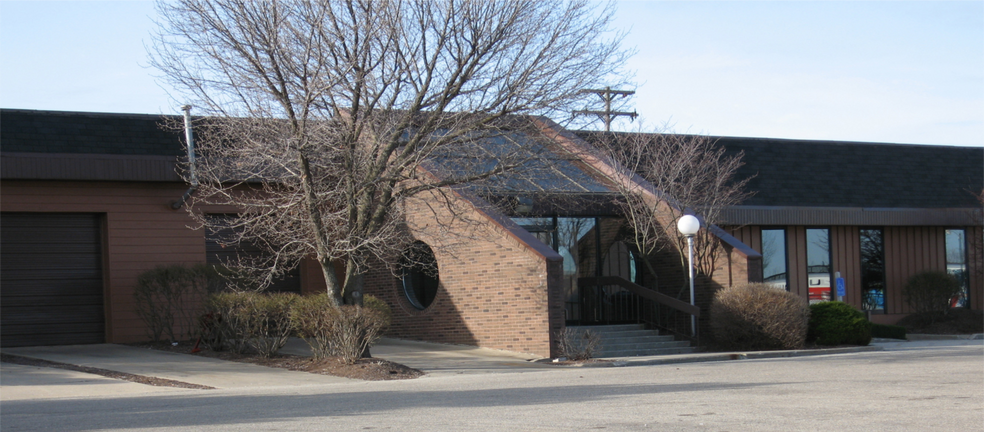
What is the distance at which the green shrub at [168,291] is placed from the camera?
696 inches

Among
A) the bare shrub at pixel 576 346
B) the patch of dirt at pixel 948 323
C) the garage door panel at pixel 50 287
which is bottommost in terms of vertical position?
the patch of dirt at pixel 948 323

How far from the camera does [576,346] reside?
A: 17.2m

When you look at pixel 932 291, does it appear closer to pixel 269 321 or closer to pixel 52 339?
pixel 269 321

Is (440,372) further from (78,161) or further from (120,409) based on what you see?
(78,161)

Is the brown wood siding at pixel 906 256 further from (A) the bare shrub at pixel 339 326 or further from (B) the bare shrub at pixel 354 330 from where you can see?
(B) the bare shrub at pixel 354 330

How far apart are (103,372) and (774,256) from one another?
16.7 metres

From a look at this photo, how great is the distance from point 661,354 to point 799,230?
7.88 m

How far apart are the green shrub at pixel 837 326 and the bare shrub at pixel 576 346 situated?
5430mm

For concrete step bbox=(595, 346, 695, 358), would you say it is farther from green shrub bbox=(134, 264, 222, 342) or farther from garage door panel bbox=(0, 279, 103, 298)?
garage door panel bbox=(0, 279, 103, 298)

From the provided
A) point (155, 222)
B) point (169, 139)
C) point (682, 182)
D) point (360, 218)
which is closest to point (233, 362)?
point (360, 218)

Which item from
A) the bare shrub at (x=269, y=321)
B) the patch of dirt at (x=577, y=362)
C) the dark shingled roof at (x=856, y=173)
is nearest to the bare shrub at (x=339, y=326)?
the bare shrub at (x=269, y=321)

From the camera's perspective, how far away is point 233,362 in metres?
15.9

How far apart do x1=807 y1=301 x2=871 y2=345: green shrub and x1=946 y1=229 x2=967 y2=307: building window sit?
26.4 feet

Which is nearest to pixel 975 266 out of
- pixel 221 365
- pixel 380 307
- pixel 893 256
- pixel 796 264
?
pixel 893 256
